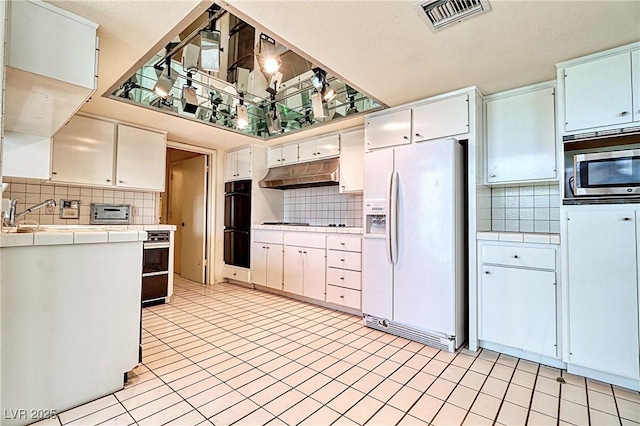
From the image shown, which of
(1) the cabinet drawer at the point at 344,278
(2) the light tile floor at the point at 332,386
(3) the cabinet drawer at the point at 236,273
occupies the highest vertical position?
(1) the cabinet drawer at the point at 344,278

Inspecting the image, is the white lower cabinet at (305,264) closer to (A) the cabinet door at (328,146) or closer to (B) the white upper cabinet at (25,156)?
(A) the cabinet door at (328,146)

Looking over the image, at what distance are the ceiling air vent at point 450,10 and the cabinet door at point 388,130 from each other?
3.87 feet

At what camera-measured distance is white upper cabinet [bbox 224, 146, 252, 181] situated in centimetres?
466

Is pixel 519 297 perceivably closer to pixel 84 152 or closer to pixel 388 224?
pixel 388 224

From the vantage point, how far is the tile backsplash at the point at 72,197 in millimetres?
3260

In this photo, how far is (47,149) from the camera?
2705 mm

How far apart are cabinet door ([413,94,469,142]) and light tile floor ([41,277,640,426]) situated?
6.21 feet

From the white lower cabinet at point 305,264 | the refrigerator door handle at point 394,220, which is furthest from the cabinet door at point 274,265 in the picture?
the refrigerator door handle at point 394,220

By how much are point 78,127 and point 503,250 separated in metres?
4.52

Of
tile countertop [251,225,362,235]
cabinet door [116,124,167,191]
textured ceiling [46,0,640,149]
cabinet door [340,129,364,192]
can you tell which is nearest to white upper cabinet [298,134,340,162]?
cabinet door [340,129,364,192]

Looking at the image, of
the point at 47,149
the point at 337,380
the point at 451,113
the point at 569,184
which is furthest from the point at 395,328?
the point at 47,149

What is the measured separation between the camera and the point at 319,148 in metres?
4.09

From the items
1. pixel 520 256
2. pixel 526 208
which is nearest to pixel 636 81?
pixel 526 208

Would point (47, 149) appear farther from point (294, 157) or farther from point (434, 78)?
point (434, 78)
